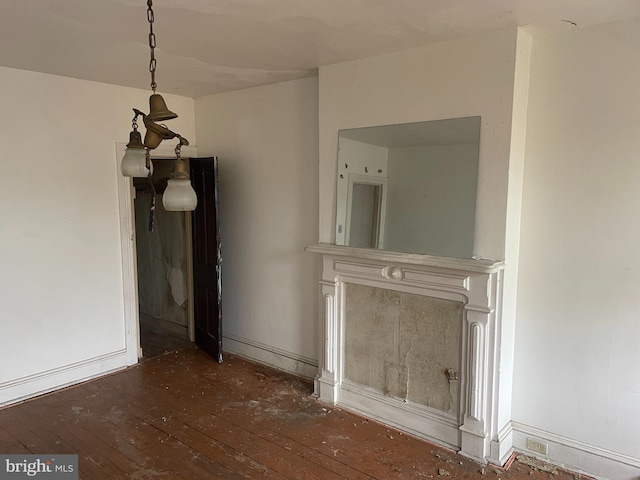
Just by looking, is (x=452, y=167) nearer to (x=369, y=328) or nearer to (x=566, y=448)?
(x=369, y=328)

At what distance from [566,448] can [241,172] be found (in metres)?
3.46

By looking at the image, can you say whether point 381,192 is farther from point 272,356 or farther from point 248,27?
point 272,356

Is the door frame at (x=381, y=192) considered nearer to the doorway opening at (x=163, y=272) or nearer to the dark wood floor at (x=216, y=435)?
the dark wood floor at (x=216, y=435)

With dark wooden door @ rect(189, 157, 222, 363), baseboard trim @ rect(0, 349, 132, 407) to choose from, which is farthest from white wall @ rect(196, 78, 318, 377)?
baseboard trim @ rect(0, 349, 132, 407)

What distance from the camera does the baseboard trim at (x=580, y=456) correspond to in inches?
105

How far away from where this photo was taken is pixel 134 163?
6.66 feet

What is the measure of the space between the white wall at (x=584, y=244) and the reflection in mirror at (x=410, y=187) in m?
0.40

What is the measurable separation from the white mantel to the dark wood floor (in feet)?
0.37

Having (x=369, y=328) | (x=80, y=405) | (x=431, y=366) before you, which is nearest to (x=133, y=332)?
(x=80, y=405)

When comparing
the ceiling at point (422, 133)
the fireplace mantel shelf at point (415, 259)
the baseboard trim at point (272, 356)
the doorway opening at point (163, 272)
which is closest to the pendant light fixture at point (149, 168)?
the fireplace mantel shelf at point (415, 259)

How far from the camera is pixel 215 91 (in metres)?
4.49

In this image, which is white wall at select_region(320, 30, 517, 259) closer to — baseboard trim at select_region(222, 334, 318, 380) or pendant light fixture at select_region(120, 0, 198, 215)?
pendant light fixture at select_region(120, 0, 198, 215)

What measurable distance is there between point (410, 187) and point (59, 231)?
9.67 feet

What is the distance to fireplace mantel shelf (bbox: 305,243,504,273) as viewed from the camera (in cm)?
275
